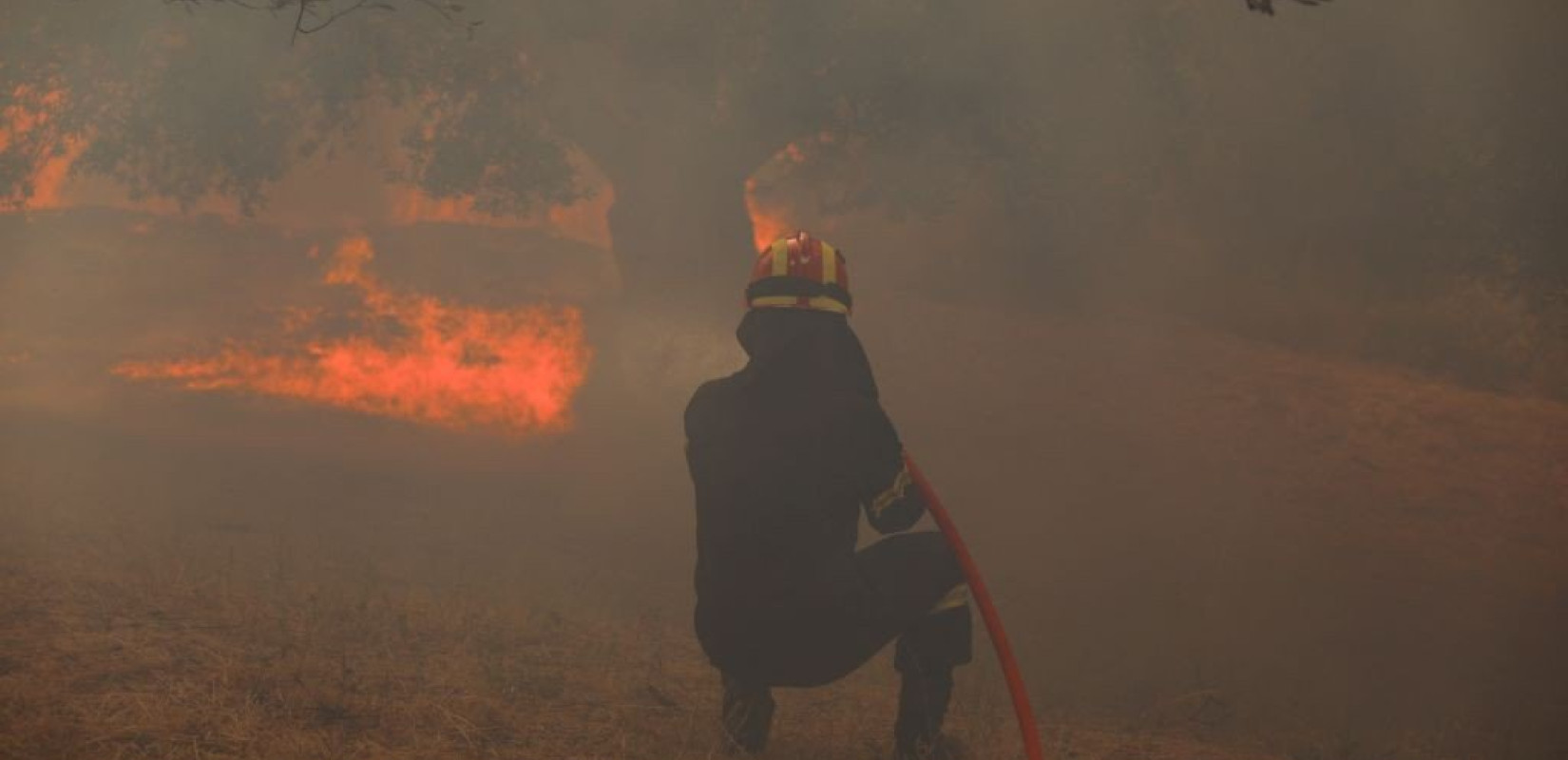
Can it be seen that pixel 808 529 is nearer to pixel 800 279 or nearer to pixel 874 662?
pixel 800 279

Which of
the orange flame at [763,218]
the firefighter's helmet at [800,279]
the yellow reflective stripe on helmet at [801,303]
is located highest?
the orange flame at [763,218]

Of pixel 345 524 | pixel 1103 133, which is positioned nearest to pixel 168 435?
pixel 345 524

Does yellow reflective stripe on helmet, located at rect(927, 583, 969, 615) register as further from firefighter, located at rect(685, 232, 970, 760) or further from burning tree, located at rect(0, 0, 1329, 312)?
burning tree, located at rect(0, 0, 1329, 312)

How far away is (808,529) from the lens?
4.78 meters

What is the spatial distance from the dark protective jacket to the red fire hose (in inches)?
7.8

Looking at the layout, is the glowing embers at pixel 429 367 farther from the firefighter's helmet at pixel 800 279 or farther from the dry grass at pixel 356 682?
the firefighter's helmet at pixel 800 279

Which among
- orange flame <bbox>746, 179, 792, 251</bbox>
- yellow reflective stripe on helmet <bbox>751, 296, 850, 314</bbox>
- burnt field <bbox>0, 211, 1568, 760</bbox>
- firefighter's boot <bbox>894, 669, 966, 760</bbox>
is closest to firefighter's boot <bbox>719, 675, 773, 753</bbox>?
burnt field <bbox>0, 211, 1568, 760</bbox>

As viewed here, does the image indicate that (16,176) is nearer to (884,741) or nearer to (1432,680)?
(884,741)

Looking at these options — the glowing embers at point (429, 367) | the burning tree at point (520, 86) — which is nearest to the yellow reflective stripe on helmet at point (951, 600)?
the burning tree at point (520, 86)

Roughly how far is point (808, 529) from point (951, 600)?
2.38ft

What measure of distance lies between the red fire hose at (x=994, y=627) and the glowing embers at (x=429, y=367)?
13049mm

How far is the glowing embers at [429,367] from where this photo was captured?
19.0m

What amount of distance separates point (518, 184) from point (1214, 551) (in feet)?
32.3

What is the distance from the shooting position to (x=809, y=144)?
17.5 meters
